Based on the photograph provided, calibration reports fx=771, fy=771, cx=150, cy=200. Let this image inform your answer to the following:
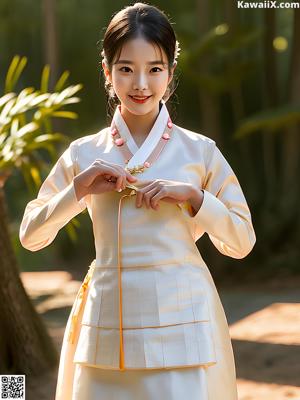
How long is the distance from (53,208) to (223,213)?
327mm

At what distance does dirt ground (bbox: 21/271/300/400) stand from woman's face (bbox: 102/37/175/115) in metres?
2.30

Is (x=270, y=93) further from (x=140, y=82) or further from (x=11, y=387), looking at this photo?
(x=140, y=82)

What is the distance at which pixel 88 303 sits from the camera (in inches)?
60.5

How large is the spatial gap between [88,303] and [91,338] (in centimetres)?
8

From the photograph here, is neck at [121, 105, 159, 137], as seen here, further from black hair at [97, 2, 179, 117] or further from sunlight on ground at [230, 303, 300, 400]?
sunlight on ground at [230, 303, 300, 400]

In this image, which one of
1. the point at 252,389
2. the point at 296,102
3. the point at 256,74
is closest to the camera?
the point at 252,389

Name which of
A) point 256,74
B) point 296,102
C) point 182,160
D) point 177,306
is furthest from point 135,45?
point 256,74

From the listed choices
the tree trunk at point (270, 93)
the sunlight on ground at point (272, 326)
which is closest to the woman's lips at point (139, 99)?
the sunlight on ground at point (272, 326)

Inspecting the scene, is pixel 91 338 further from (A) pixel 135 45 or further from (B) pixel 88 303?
(A) pixel 135 45

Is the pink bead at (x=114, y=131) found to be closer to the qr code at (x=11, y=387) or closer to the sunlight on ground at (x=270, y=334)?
the qr code at (x=11, y=387)

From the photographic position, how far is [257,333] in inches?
186

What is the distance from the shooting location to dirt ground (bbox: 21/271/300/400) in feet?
12.0

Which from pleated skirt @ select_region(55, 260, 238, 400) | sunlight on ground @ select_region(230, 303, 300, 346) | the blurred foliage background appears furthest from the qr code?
the blurred foliage background

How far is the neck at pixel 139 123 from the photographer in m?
1.58
